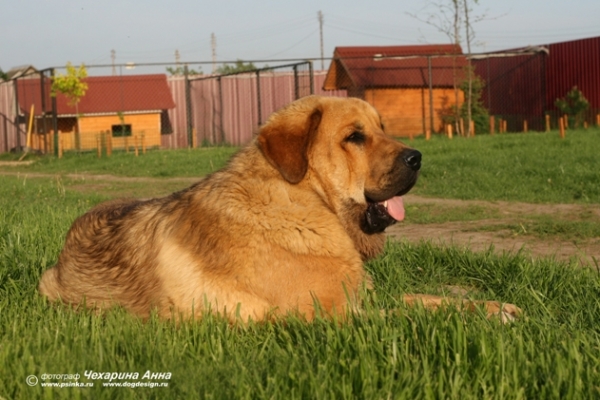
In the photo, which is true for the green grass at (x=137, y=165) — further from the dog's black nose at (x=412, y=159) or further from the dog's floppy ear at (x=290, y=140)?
the dog's black nose at (x=412, y=159)

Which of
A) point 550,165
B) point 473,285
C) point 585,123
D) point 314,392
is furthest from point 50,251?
point 585,123

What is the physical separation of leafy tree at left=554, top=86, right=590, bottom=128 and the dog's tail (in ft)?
96.2

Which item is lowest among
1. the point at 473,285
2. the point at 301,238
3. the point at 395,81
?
the point at 473,285

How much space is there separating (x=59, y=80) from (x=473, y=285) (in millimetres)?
31582

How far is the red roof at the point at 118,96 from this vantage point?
129ft

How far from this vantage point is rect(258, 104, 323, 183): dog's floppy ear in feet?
13.4

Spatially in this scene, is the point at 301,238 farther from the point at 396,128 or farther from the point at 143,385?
the point at 396,128

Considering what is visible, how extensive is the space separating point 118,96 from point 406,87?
1435 centimetres

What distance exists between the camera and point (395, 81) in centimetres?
3466

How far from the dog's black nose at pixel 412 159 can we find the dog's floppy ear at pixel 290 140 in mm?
484

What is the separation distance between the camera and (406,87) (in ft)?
114

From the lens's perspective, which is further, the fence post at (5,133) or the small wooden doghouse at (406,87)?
the fence post at (5,133)

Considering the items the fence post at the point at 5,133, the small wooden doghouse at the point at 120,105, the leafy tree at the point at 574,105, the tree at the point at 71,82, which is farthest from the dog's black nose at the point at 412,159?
the fence post at the point at 5,133

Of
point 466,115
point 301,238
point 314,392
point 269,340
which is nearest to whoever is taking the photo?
point 314,392
